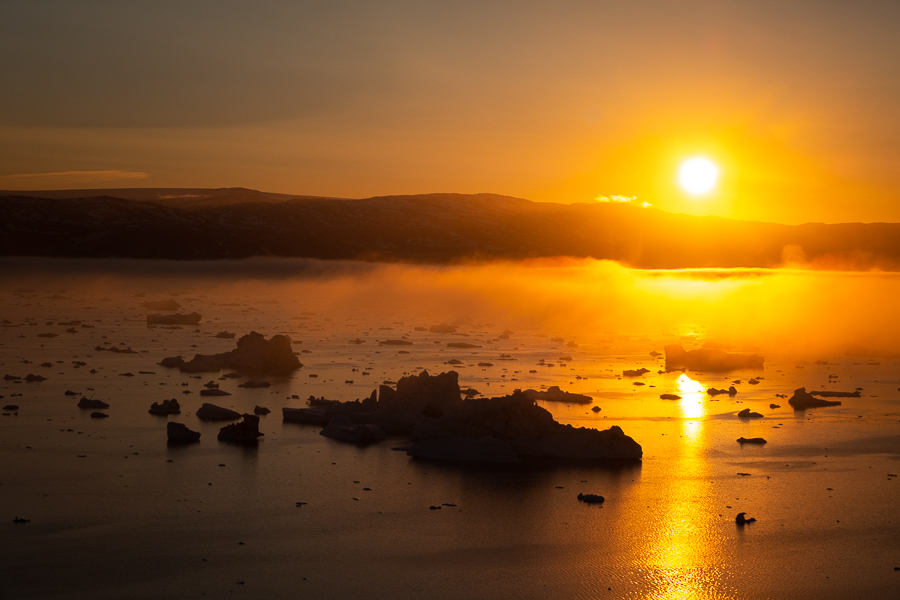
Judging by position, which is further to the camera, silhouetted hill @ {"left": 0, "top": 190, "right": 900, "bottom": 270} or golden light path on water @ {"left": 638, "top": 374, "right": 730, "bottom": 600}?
silhouetted hill @ {"left": 0, "top": 190, "right": 900, "bottom": 270}

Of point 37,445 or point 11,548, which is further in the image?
point 37,445

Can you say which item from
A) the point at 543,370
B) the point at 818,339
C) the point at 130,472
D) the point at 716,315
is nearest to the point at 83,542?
the point at 130,472

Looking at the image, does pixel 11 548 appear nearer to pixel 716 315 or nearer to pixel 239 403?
pixel 239 403

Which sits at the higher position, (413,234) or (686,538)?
(413,234)

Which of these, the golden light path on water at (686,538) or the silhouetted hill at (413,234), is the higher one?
the silhouetted hill at (413,234)

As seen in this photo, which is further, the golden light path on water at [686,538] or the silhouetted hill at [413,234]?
the silhouetted hill at [413,234]

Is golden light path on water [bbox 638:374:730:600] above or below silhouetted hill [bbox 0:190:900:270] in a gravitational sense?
below

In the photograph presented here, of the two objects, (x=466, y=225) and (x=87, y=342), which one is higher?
(x=466, y=225)

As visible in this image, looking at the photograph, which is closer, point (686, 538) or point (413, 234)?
point (686, 538)
